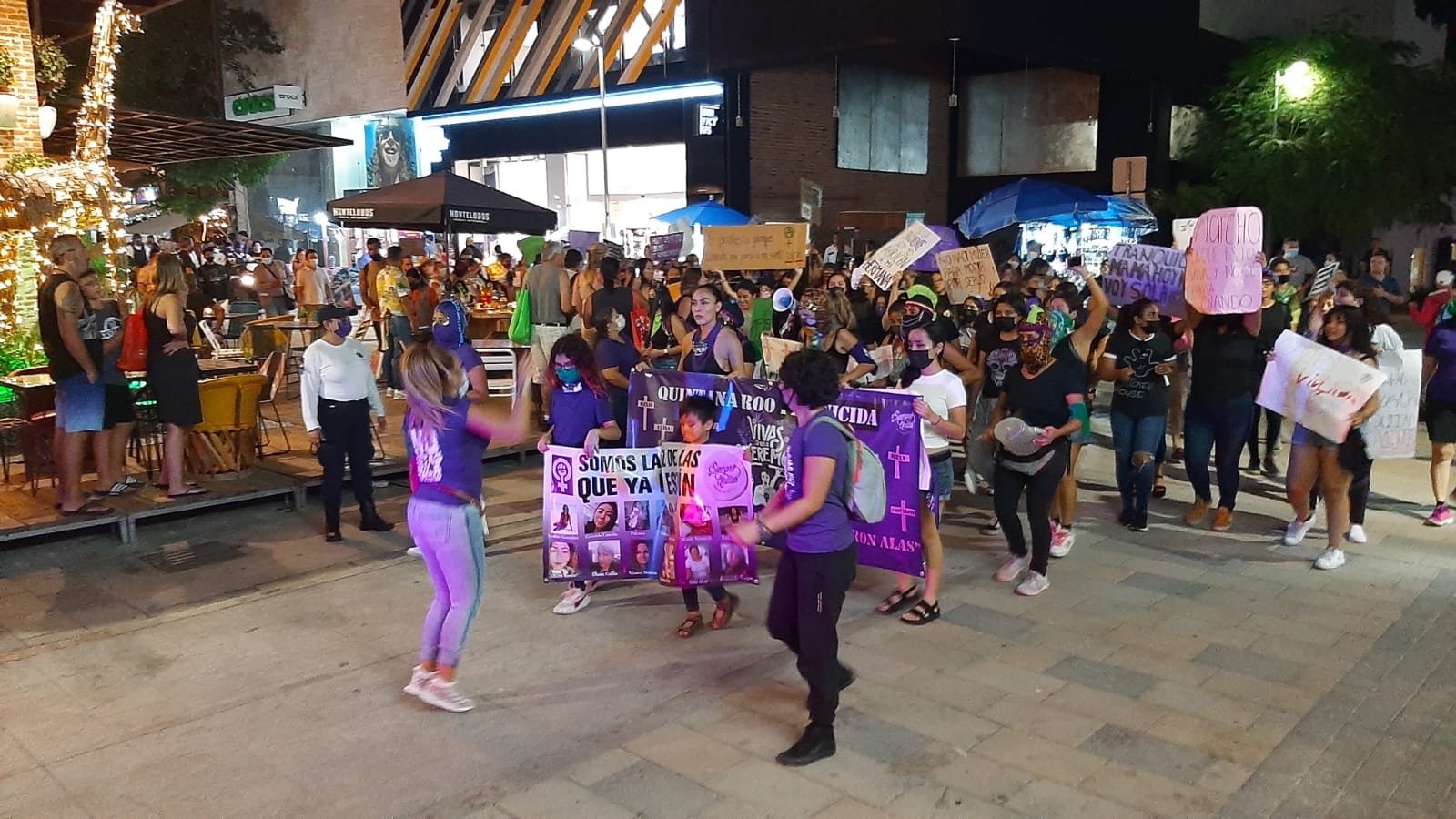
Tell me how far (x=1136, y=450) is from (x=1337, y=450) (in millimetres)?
1413

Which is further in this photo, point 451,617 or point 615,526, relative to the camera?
point 615,526

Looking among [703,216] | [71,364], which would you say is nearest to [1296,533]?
[71,364]

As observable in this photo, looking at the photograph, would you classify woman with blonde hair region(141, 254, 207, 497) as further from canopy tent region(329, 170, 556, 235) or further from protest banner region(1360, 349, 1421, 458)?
protest banner region(1360, 349, 1421, 458)

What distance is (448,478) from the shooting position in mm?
4746

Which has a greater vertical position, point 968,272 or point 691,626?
point 968,272

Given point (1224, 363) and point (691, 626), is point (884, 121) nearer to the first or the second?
point (1224, 363)

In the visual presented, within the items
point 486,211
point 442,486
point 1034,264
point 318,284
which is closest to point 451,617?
point 442,486

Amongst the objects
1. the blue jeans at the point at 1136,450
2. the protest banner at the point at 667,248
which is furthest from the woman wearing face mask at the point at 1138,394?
the protest banner at the point at 667,248

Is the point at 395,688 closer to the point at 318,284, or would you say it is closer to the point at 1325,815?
the point at 1325,815

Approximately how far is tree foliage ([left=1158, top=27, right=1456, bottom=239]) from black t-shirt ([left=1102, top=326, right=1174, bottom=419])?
17541 millimetres

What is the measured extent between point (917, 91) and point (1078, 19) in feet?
20.9

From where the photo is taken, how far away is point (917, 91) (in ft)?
86.6

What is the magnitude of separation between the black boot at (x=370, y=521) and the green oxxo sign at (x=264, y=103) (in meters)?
26.7

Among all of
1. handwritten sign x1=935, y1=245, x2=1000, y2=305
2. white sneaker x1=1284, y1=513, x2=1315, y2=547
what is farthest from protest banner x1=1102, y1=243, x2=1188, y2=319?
white sneaker x1=1284, y1=513, x2=1315, y2=547
